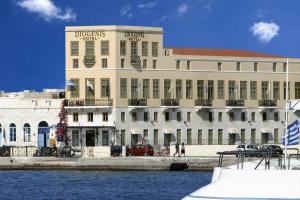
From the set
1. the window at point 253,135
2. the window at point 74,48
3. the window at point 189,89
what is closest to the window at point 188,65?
the window at point 189,89

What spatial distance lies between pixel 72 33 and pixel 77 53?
2050 millimetres

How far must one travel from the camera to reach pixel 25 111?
10138 cm

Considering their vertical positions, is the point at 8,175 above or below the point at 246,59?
below

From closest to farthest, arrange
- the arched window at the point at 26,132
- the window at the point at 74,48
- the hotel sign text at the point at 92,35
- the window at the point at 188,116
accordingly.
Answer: the hotel sign text at the point at 92,35 → the window at the point at 74,48 → the arched window at the point at 26,132 → the window at the point at 188,116

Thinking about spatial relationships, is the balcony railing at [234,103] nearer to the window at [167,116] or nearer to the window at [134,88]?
the window at [167,116]

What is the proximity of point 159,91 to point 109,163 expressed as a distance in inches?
678

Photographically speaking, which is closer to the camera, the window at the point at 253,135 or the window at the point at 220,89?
the window at the point at 220,89

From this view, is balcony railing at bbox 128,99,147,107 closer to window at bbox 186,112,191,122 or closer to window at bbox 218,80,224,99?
window at bbox 186,112,191,122

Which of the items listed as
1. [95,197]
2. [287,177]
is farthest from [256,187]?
[95,197]

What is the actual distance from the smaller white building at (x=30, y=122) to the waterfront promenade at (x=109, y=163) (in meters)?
12.5

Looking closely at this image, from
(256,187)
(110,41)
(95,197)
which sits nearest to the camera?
(256,187)

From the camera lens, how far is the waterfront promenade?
84.8 m

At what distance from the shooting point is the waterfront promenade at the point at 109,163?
84750mm

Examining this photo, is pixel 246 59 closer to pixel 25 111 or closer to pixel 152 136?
pixel 152 136
